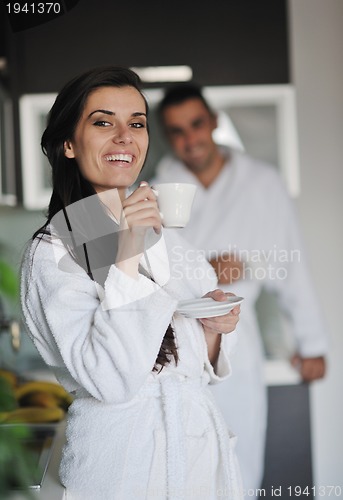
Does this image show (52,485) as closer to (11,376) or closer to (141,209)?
(141,209)

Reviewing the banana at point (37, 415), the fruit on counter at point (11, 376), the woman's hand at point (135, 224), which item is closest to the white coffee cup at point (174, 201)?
the woman's hand at point (135, 224)

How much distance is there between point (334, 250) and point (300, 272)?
4.1 inches

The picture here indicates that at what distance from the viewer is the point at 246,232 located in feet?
5.01

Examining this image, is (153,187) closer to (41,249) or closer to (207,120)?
(41,249)

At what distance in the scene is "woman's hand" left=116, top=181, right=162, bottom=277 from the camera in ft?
2.49

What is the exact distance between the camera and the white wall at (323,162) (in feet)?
5.08

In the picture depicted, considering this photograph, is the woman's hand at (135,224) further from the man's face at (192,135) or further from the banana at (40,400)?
the man's face at (192,135)

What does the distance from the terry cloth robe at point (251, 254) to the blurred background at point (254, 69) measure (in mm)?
39

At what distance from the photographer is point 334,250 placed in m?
1.56

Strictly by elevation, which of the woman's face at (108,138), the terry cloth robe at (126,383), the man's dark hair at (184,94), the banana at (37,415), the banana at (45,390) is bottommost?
the banana at (37,415)

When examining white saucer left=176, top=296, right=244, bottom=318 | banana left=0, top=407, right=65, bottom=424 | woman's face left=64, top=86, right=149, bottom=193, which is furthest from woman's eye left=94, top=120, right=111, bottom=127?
banana left=0, top=407, right=65, bottom=424

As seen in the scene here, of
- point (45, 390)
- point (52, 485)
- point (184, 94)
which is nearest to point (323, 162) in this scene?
point (184, 94)

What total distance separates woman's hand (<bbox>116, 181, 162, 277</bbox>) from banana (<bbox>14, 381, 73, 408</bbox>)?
0.64 metres

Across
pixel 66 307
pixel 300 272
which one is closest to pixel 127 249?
pixel 66 307
